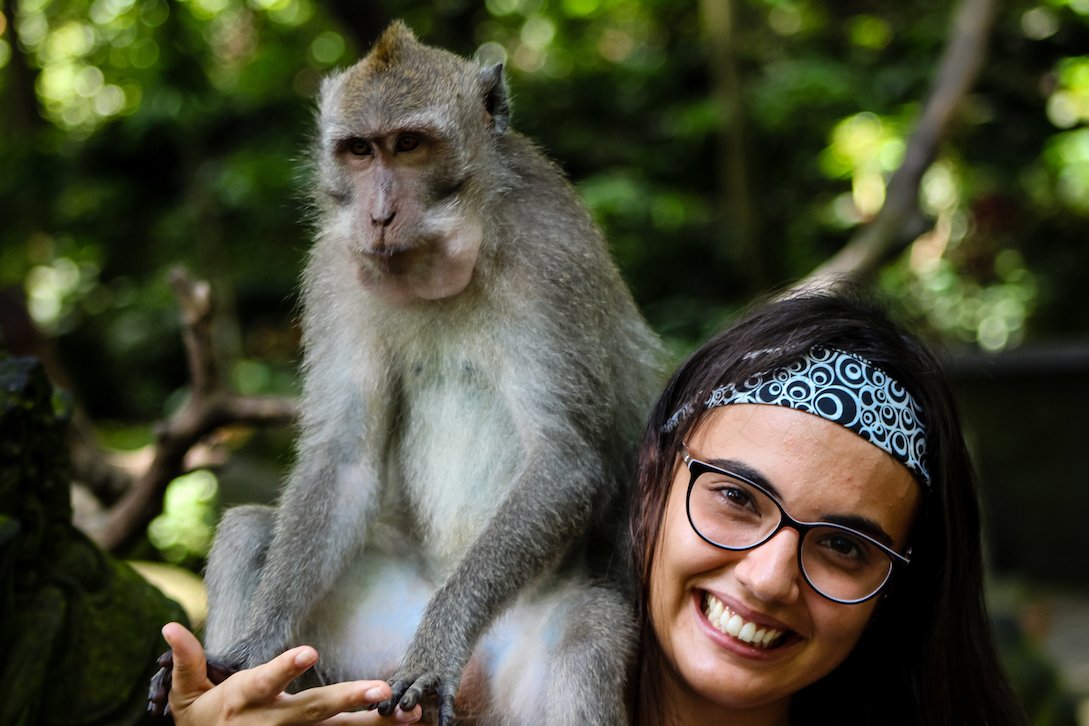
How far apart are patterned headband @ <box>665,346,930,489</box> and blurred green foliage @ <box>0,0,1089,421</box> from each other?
4.92 m

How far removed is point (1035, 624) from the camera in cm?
736

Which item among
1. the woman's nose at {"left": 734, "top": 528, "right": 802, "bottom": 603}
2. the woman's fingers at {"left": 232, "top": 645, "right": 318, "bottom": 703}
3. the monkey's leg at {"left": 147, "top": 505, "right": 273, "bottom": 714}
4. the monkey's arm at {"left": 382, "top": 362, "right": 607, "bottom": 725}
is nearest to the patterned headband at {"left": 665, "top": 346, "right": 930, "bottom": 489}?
the woman's nose at {"left": 734, "top": 528, "right": 802, "bottom": 603}

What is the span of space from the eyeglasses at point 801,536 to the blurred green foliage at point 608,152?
5.05 meters

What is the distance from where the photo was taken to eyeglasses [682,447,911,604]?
2.04 meters

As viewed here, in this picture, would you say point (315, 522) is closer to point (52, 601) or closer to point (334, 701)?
point (52, 601)

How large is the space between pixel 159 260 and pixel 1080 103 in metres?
8.42

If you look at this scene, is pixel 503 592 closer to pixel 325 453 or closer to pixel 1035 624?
pixel 325 453

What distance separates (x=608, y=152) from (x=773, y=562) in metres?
8.47

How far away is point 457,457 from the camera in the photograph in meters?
2.72

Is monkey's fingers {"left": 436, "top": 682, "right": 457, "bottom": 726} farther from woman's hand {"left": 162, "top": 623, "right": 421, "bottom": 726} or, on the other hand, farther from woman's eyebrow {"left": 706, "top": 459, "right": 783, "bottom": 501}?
woman's eyebrow {"left": 706, "top": 459, "right": 783, "bottom": 501}

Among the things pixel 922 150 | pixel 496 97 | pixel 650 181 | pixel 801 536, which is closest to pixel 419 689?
pixel 801 536

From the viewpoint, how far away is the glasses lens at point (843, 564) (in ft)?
6.72

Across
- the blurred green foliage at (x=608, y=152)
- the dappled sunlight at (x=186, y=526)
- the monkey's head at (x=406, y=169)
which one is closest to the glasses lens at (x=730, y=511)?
the monkey's head at (x=406, y=169)

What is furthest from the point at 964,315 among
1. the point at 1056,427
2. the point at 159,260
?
the point at 159,260
